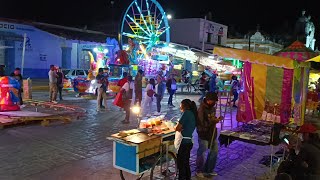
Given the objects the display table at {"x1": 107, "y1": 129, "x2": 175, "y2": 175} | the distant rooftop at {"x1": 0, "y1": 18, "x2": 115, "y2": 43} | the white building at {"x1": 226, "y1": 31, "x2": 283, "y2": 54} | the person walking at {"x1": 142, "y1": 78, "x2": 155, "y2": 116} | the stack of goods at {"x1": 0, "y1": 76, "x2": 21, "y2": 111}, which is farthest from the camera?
the white building at {"x1": 226, "y1": 31, "x2": 283, "y2": 54}

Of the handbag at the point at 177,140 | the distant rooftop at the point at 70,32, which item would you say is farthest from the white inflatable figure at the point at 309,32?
the handbag at the point at 177,140

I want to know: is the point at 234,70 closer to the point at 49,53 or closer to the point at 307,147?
the point at 49,53

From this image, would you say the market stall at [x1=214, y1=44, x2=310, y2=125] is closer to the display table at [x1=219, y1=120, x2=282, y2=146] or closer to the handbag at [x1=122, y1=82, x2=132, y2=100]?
the display table at [x1=219, y1=120, x2=282, y2=146]

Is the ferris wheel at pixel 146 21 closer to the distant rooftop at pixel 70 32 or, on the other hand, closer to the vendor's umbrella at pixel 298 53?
the distant rooftop at pixel 70 32

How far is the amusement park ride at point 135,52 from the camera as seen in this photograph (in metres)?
21.4

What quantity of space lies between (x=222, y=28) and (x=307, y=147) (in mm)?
43304

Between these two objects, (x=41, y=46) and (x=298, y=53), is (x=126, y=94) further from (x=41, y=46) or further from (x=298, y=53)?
(x=41, y=46)

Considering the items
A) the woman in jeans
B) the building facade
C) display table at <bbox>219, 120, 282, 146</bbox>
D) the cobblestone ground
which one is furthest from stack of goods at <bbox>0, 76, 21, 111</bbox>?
the building facade

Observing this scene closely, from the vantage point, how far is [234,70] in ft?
80.8

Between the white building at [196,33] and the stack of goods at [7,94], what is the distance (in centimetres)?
3126

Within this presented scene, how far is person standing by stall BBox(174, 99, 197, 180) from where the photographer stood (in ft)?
18.8

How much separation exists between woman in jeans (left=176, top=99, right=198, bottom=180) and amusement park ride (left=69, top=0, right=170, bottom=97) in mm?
14466

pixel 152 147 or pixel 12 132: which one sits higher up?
pixel 152 147

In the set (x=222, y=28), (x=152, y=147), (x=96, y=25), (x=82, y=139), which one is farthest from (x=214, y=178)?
(x=222, y=28)
